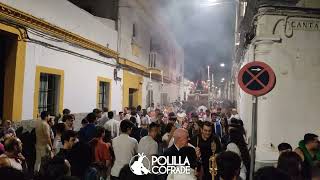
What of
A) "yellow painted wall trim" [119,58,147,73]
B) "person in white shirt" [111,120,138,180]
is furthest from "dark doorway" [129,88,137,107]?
"person in white shirt" [111,120,138,180]

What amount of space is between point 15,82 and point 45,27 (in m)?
2.08

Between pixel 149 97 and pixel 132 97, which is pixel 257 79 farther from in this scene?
pixel 149 97

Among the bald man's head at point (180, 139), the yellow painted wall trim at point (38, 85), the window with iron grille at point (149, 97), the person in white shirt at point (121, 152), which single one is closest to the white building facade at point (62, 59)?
the yellow painted wall trim at point (38, 85)

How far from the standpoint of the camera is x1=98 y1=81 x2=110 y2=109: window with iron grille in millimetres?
14420

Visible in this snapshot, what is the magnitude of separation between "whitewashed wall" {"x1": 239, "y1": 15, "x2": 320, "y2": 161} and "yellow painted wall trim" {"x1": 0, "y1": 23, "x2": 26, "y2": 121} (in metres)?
6.09

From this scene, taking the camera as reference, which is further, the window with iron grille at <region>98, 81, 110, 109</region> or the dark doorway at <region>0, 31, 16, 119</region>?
the window with iron grille at <region>98, 81, 110, 109</region>

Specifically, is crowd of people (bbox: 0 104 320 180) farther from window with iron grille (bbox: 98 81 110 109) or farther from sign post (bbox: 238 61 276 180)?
window with iron grille (bbox: 98 81 110 109)

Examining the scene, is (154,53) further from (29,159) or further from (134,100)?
(29,159)

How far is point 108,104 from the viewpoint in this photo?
14898 millimetres

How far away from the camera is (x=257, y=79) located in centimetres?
601

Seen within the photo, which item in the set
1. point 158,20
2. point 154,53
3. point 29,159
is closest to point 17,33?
point 29,159

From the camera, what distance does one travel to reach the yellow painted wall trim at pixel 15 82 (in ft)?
27.7

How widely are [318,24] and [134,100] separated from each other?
1262cm

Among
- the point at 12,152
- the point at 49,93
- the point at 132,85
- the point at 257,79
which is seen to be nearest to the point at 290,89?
the point at 257,79
